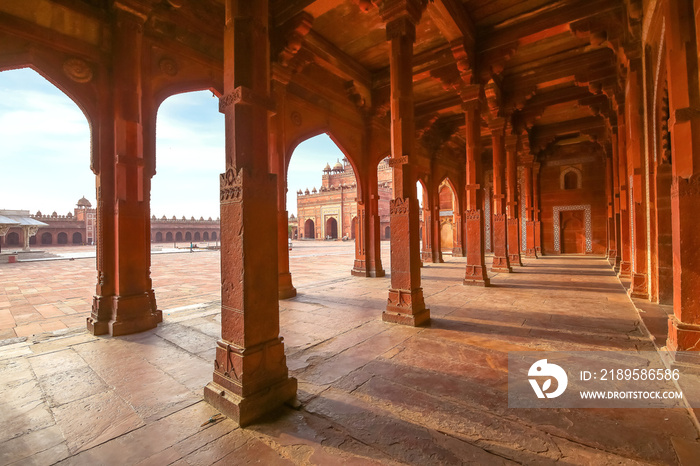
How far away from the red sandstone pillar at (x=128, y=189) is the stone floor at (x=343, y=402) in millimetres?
434

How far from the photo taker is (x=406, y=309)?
491 centimetres

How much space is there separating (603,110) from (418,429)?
12988 mm

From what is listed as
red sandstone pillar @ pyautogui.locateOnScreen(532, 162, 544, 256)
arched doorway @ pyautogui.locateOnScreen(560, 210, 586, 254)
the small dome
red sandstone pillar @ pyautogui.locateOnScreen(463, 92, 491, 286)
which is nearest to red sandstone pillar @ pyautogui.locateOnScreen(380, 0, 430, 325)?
red sandstone pillar @ pyautogui.locateOnScreen(463, 92, 491, 286)

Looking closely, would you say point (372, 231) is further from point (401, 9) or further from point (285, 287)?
point (401, 9)

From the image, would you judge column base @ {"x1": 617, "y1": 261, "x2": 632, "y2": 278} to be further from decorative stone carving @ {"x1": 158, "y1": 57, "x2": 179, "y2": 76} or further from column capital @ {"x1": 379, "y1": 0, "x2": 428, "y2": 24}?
decorative stone carving @ {"x1": 158, "y1": 57, "x2": 179, "y2": 76}

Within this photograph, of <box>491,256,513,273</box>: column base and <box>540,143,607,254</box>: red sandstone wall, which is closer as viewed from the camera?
<box>491,256,513,273</box>: column base

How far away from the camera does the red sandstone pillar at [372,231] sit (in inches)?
396

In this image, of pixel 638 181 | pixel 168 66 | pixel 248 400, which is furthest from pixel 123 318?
pixel 638 181

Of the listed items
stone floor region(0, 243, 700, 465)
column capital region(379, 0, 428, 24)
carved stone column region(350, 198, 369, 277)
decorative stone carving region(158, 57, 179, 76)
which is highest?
column capital region(379, 0, 428, 24)

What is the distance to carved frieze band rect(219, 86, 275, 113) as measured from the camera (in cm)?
256

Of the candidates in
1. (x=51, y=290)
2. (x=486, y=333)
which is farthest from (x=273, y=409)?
(x=51, y=290)

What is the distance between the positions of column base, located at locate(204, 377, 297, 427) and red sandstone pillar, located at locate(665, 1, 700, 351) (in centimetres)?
377

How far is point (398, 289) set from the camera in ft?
16.7

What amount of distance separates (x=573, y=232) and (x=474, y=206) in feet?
43.6
